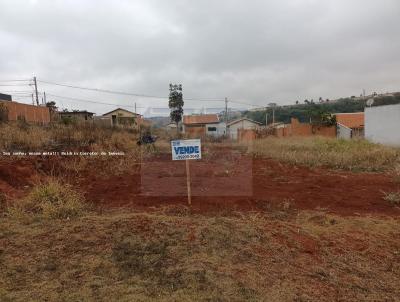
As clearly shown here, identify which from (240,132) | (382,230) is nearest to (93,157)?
(382,230)

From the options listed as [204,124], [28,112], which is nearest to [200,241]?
[28,112]

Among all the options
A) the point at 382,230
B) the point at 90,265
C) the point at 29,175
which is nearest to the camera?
the point at 90,265

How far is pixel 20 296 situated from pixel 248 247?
231cm

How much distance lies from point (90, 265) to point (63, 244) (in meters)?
0.74

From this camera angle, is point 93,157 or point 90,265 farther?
point 93,157

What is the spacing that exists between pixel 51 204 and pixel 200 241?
267cm

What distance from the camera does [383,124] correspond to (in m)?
22.3

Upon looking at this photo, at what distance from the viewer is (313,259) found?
3.60m

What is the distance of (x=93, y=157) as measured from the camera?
11094 mm

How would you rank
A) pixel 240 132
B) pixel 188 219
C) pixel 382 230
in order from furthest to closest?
pixel 240 132 → pixel 188 219 → pixel 382 230

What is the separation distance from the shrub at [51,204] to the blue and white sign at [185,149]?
5.71 ft

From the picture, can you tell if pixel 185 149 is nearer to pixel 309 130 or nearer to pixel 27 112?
pixel 27 112

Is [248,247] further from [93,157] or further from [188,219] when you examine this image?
[93,157]

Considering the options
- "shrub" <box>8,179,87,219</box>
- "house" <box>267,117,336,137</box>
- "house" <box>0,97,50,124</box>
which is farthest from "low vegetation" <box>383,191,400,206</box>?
"house" <box>267,117,336,137</box>
